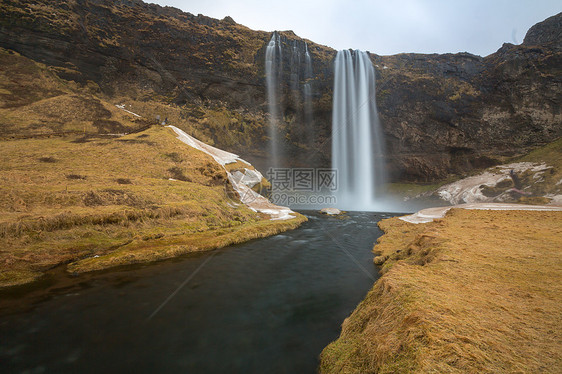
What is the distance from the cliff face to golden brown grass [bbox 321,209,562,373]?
203ft

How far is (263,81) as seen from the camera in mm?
67500

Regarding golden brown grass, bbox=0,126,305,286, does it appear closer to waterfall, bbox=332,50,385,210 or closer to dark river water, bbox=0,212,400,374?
dark river water, bbox=0,212,400,374

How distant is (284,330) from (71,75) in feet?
238

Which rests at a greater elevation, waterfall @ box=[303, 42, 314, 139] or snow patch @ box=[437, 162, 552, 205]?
waterfall @ box=[303, 42, 314, 139]

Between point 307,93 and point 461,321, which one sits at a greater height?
point 307,93

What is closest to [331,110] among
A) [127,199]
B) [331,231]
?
[331,231]

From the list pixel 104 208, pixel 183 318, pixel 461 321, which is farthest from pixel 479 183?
pixel 104 208

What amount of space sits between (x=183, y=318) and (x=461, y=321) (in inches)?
339

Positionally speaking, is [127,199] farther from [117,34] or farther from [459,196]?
[459,196]

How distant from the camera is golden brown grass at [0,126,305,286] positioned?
13.1m

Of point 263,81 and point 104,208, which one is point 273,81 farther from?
point 104,208

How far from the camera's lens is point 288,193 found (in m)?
77.9

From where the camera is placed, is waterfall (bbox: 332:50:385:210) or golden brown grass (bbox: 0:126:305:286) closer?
golden brown grass (bbox: 0:126:305:286)

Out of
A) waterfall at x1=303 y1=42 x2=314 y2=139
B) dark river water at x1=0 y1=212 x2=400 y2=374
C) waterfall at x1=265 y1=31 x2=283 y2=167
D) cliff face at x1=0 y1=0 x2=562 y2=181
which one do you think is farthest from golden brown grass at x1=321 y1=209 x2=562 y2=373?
waterfall at x1=303 y1=42 x2=314 y2=139
